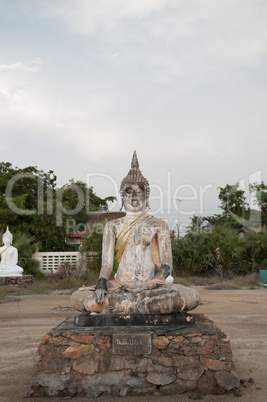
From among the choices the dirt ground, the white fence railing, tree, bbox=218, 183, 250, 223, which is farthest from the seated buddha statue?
tree, bbox=218, 183, 250, 223

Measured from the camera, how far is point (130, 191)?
477 cm

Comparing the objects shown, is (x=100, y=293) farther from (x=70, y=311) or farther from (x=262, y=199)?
(x=262, y=199)

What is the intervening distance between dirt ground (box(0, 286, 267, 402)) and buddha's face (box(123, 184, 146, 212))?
2.12m

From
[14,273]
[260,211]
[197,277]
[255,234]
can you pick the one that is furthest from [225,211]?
[14,273]

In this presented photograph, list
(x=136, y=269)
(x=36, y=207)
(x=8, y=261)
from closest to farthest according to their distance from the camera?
(x=136, y=269) < (x=8, y=261) < (x=36, y=207)

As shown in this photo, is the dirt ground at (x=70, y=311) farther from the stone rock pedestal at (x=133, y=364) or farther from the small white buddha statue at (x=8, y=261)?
the small white buddha statue at (x=8, y=261)

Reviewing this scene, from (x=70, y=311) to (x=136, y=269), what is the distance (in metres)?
4.37

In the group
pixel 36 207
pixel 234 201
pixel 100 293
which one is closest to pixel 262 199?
pixel 234 201

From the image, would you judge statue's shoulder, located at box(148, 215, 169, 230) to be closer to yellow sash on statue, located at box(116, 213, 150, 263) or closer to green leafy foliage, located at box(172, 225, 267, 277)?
yellow sash on statue, located at box(116, 213, 150, 263)

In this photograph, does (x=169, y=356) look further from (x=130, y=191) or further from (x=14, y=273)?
(x=14, y=273)

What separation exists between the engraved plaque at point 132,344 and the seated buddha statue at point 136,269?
1.13 feet

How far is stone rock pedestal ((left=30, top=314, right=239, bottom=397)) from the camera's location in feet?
11.8

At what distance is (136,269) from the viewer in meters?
4.47

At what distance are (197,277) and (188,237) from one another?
87.0 inches
